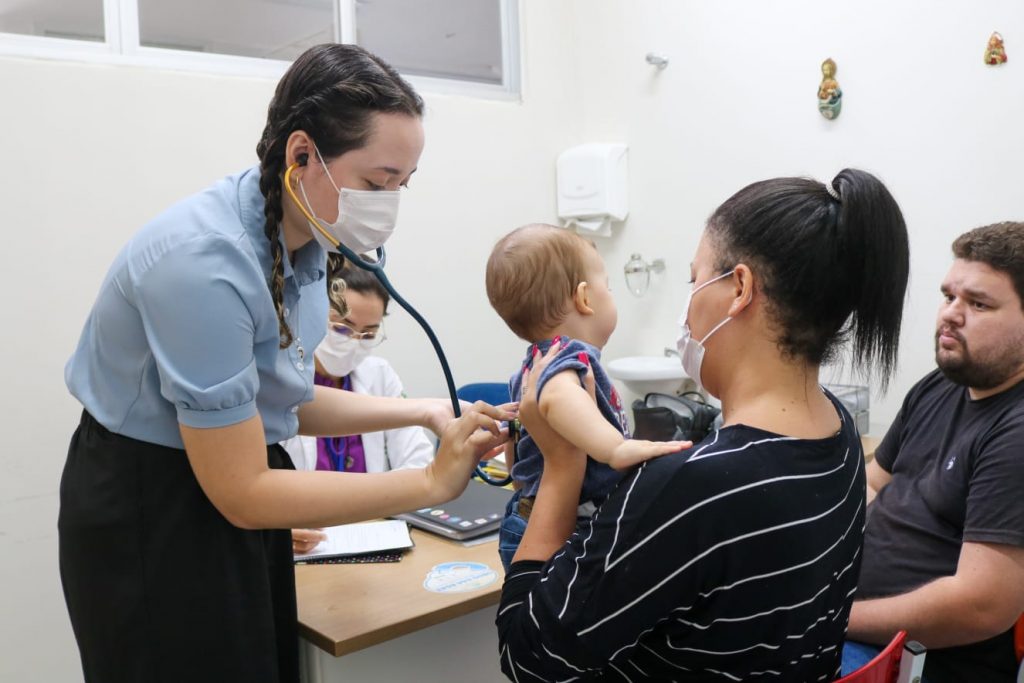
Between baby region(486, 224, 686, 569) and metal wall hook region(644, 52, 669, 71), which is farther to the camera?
metal wall hook region(644, 52, 669, 71)

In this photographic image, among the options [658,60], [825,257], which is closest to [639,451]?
[825,257]

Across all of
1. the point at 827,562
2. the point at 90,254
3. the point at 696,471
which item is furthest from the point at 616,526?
the point at 90,254

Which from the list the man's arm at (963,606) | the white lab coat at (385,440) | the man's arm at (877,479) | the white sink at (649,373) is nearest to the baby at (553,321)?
the man's arm at (963,606)

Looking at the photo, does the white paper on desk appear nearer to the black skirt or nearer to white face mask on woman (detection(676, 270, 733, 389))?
the black skirt

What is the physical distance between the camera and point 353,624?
4.38 feet

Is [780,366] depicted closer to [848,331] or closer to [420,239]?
[848,331]

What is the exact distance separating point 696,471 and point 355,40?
2650 millimetres

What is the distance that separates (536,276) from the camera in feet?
4.44

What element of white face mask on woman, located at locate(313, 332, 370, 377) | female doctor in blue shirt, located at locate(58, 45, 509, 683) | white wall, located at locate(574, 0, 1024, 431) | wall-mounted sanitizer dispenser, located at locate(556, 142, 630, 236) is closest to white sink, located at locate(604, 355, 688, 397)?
white wall, located at locate(574, 0, 1024, 431)

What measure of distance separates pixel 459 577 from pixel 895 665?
2.45 ft

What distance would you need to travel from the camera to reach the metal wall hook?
3.39 m

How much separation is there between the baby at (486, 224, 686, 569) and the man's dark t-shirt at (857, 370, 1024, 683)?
0.68 m

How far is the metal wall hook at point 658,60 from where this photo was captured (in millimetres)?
3387

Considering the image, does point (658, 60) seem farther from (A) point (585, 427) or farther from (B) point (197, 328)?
(B) point (197, 328)
